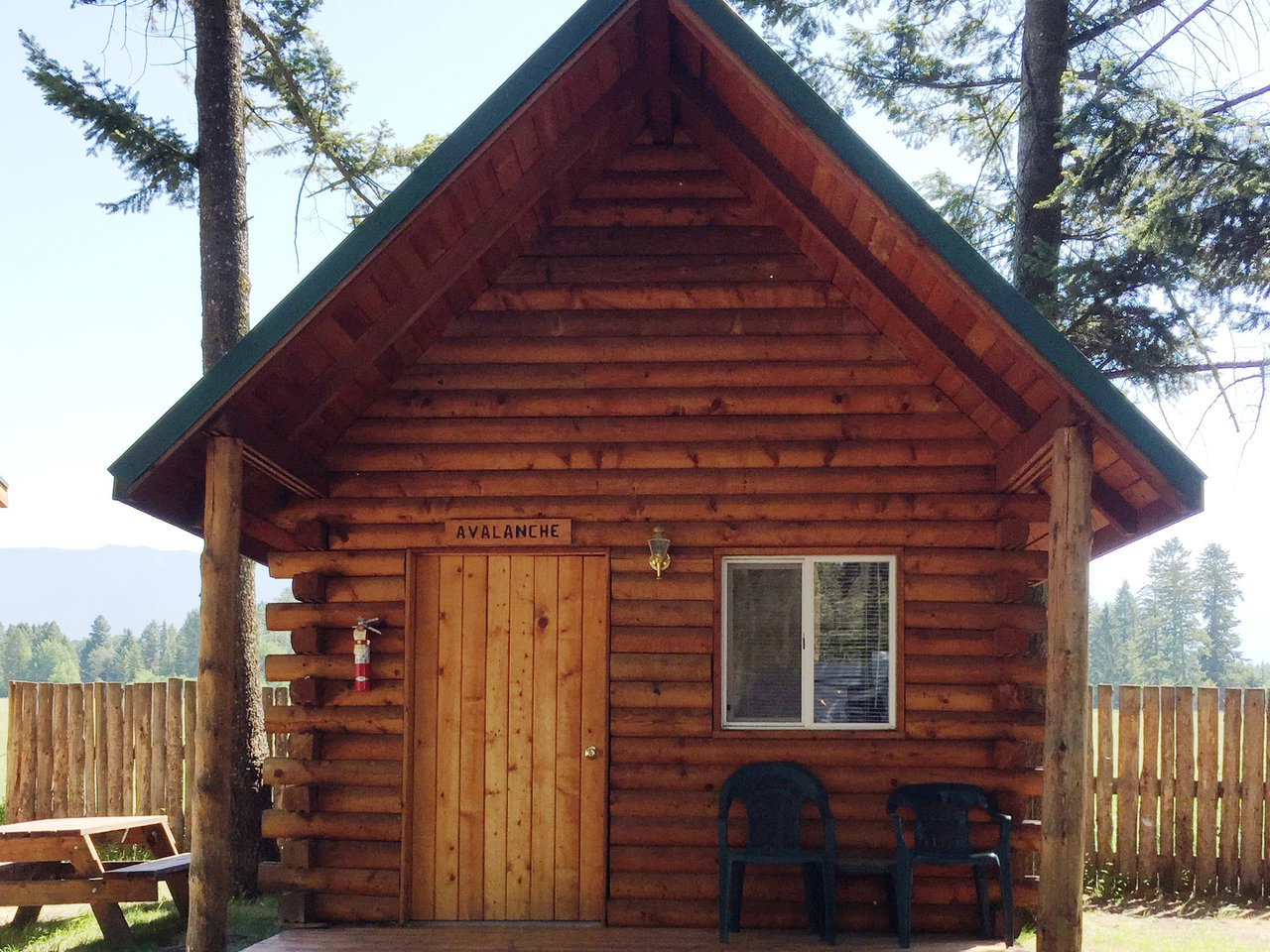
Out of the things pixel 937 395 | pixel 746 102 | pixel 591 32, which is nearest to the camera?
pixel 591 32

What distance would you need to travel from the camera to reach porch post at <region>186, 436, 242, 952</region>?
19.9 feet

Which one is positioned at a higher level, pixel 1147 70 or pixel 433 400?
pixel 1147 70

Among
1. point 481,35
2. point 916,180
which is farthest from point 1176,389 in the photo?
point 481,35

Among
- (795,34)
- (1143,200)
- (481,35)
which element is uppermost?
(481,35)

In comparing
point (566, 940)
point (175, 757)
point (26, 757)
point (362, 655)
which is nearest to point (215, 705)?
point (362, 655)

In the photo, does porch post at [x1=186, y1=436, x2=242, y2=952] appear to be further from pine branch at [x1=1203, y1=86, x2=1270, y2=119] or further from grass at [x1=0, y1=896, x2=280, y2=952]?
pine branch at [x1=1203, y1=86, x2=1270, y2=119]

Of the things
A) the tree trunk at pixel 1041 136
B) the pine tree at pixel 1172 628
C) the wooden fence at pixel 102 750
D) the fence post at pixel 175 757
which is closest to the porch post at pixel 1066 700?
the tree trunk at pixel 1041 136

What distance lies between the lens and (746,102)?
7012mm

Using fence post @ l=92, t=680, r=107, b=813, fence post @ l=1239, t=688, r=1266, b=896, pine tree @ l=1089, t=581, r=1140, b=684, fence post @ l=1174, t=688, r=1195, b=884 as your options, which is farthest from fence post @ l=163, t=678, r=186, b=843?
pine tree @ l=1089, t=581, r=1140, b=684

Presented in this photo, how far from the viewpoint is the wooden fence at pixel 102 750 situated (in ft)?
39.2

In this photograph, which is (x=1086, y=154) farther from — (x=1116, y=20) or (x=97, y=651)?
(x=97, y=651)

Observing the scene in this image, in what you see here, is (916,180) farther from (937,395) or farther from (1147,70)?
(937,395)

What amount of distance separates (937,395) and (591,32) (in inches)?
135

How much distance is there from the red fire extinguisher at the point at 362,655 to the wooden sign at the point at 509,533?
0.80 metres
